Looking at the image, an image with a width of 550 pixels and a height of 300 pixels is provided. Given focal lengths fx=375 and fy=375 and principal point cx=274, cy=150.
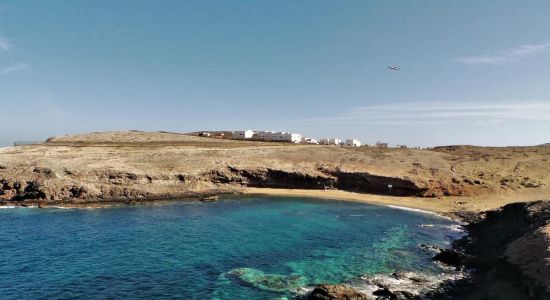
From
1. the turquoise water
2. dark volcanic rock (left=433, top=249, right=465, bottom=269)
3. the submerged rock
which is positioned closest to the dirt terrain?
the turquoise water

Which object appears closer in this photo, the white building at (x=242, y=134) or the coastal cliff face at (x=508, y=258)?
the coastal cliff face at (x=508, y=258)

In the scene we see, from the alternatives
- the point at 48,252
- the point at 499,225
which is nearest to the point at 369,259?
the point at 499,225

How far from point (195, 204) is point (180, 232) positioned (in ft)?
52.1

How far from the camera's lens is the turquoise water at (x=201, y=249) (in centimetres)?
2634

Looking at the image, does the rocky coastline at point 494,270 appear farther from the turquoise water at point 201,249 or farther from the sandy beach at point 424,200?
the sandy beach at point 424,200

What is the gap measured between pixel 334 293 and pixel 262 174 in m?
45.8

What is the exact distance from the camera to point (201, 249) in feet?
114

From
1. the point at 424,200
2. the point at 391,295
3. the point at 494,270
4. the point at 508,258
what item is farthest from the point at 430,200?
the point at 391,295

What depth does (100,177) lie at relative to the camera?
197 ft

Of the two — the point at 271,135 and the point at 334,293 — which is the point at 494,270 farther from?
the point at 271,135

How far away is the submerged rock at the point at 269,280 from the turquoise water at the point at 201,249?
0.25 ft

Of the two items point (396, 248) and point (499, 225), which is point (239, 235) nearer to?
point (396, 248)

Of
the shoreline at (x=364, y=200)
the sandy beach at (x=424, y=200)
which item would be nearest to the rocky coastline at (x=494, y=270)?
the shoreline at (x=364, y=200)

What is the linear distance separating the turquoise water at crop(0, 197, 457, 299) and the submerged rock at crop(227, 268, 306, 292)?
8cm
